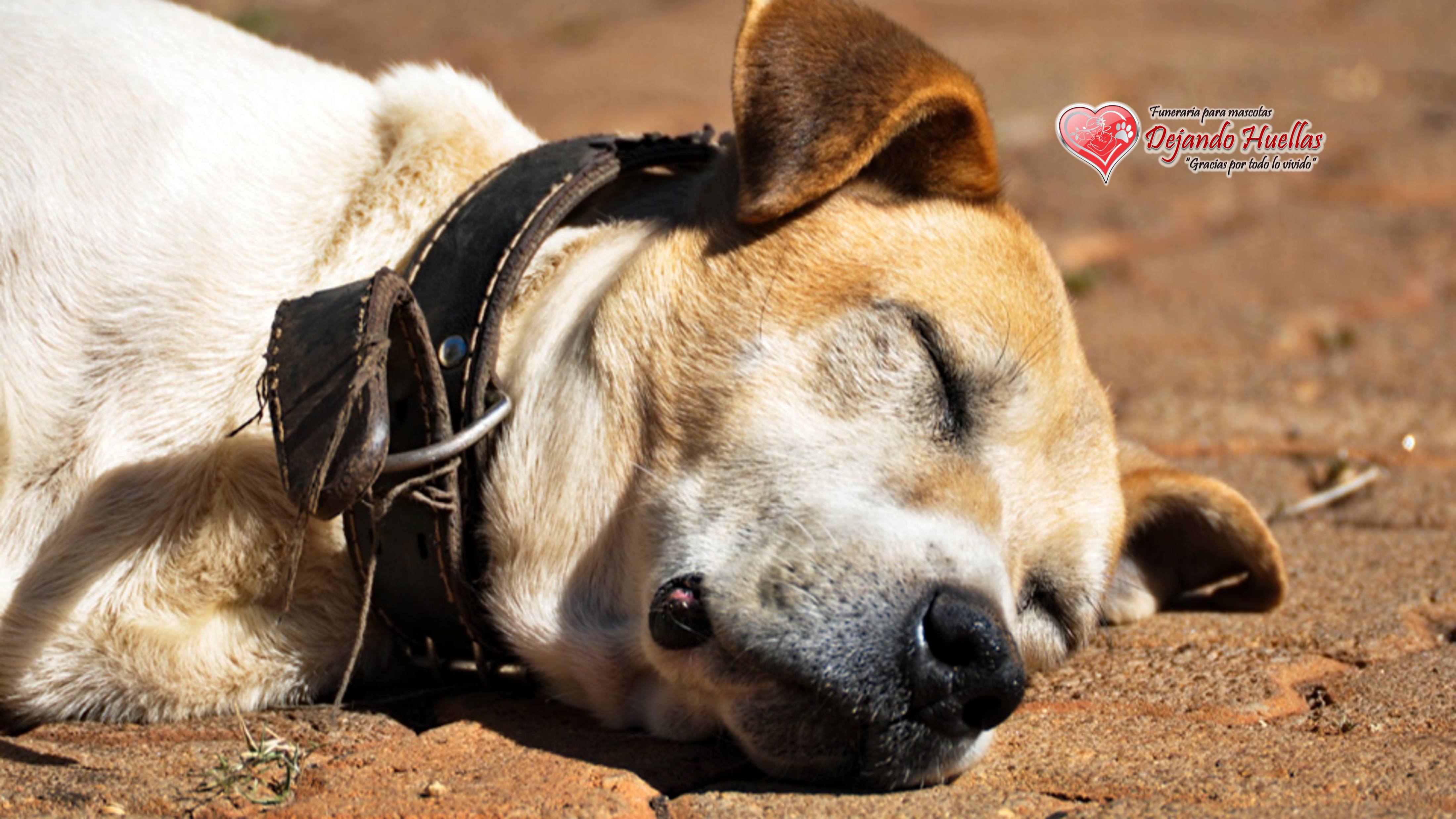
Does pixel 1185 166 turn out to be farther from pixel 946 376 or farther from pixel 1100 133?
pixel 946 376

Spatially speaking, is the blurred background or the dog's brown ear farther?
the blurred background


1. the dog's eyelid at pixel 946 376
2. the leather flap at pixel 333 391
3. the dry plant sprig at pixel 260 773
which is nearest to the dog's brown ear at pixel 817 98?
the dog's eyelid at pixel 946 376

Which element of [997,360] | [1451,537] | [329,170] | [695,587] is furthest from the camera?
[1451,537]

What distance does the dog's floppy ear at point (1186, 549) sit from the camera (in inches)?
120

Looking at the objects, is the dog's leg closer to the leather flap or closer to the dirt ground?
the dirt ground

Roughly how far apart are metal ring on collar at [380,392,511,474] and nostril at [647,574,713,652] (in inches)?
16.8

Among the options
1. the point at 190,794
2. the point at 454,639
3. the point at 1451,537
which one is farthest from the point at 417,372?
the point at 1451,537

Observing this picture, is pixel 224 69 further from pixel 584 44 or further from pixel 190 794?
pixel 584 44

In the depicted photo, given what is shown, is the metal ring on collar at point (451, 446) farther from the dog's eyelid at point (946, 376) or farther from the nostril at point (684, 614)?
the dog's eyelid at point (946, 376)

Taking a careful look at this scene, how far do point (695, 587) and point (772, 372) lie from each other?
1.39ft

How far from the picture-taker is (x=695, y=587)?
7.69 feet

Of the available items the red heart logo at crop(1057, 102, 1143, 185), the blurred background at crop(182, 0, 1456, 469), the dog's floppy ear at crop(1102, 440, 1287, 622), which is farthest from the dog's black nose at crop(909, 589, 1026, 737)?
the red heart logo at crop(1057, 102, 1143, 185)

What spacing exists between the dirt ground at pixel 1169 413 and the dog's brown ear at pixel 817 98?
105 cm

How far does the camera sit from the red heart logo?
4520mm
